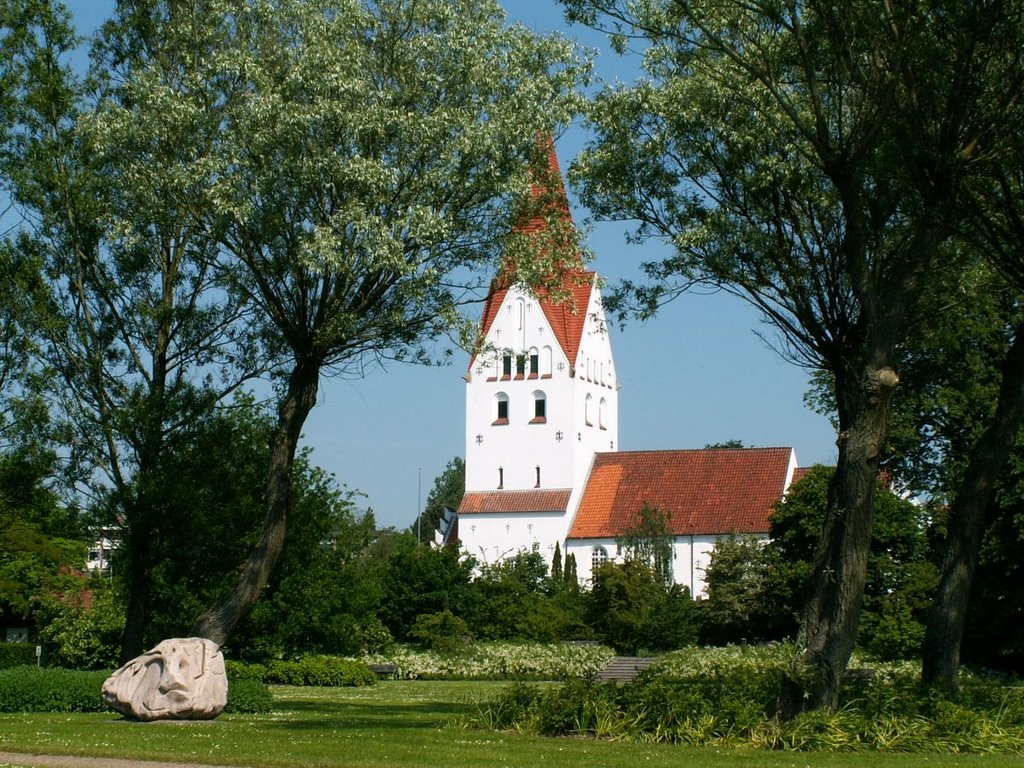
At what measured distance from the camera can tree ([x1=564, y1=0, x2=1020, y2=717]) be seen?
1458 centimetres

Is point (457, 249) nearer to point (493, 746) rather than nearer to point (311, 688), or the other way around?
point (493, 746)

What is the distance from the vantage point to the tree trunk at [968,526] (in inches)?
680

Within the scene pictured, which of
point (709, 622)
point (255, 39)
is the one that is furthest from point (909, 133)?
point (709, 622)

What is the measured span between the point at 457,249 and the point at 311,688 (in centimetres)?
1810

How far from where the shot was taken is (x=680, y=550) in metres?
78.9

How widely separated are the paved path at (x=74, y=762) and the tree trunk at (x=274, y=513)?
710cm

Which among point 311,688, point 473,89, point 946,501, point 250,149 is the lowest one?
point 311,688

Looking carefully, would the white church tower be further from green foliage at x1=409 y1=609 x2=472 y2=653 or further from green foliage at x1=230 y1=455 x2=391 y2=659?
green foliage at x1=230 y1=455 x2=391 y2=659

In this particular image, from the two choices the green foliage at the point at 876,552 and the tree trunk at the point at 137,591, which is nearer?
the tree trunk at the point at 137,591

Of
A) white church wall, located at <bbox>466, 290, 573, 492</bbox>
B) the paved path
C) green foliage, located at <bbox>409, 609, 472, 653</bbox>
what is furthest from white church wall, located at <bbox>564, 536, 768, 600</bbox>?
the paved path

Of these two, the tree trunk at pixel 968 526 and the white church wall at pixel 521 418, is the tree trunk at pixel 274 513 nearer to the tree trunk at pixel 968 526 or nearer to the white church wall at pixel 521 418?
the tree trunk at pixel 968 526

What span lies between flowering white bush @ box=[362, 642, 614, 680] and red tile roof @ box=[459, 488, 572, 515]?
1413 inches

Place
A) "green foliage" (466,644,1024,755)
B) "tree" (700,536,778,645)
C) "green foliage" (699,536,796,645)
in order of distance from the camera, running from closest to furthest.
→ "green foliage" (466,644,1024,755) → "green foliage" (699,536,796,645) → "tree" (700,536,778,645)

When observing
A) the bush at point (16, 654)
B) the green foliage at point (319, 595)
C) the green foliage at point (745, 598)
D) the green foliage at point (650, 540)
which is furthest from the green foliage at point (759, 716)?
the green foliage at point (650, 540)
